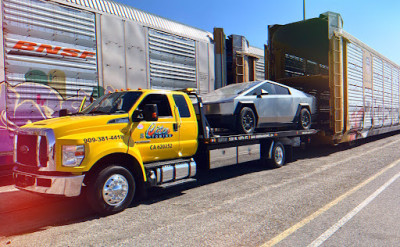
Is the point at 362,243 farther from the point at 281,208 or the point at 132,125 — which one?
the point at 132,125

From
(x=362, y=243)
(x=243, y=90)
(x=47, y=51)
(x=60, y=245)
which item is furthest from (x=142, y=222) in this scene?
(x=47, y=51)

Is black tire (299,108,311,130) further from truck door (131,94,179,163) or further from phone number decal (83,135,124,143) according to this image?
phone number decal (83,135,124,143)

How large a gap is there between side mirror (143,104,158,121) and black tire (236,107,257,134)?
2634 mm

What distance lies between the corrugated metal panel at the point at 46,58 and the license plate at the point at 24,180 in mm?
2689

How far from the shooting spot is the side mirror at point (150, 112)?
5.01 metres

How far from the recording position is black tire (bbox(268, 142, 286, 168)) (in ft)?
27.1

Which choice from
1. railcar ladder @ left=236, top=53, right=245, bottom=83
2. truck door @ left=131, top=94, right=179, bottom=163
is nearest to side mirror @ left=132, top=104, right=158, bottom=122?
truck door @ left=131, top=94, right=179, bottom=163

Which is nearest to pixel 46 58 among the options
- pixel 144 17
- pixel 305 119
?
pixel 144 17

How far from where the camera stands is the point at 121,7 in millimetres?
9602

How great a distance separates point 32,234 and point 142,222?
1.42m

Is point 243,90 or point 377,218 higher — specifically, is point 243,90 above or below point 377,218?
above

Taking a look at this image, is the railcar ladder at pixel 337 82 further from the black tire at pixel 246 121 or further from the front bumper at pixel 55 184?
the front bumper at pixel 55 184

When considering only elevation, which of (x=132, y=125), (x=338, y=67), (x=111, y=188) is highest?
(x=338, y=67)

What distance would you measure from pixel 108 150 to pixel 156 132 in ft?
3.49
